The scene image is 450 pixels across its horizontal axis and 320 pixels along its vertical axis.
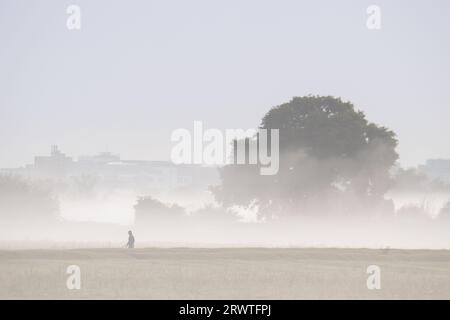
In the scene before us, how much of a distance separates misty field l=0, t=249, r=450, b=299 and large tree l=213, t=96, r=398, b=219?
40.0 metres

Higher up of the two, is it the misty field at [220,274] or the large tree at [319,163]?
the large tree at [319,163]

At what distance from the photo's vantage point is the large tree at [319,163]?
115 meters

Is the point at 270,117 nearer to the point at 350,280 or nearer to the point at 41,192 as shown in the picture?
the point at 41,192

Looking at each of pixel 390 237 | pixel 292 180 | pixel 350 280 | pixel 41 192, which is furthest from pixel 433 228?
pixel 350 280

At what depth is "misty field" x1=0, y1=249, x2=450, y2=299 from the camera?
55.9m

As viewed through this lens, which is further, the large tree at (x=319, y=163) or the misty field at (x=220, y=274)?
the large tree at (x=319, y=163)

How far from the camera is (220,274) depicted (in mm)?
61500

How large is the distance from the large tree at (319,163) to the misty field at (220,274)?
3997 cm

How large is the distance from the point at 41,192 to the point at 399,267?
87917 mm

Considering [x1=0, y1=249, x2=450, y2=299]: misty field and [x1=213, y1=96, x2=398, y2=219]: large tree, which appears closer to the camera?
[x1=0, y1=249, x2=450, y2=299]: misty field

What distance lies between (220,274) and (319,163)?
186 feet

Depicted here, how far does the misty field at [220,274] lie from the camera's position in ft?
183

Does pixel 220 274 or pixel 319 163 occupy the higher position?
pixel 319 163
